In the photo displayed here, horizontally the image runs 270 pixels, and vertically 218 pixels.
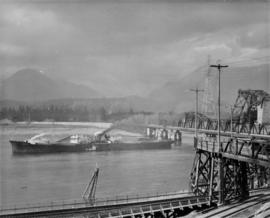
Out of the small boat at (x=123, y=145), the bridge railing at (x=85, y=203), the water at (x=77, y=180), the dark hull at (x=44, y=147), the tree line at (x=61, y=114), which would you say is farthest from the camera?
the small boat at (x=123, y=145)

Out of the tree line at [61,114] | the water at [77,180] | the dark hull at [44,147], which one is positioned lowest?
the water at [77,180]

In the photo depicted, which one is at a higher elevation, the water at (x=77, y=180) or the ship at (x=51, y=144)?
the ship at (x=51, y=144)

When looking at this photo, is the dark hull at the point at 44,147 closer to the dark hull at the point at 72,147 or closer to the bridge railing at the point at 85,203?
the dark hull at the point at 72,147

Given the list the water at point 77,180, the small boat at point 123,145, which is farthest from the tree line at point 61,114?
the small boat at point 123,145

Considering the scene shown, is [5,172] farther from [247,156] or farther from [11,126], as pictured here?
[247,156]

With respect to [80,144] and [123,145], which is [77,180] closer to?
[80,144]

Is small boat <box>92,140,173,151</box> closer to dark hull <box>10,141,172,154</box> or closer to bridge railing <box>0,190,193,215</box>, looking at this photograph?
dark hull <box>10,141,172,154</box>

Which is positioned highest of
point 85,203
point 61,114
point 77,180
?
point 61,114

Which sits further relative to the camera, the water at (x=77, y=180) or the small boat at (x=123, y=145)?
the small boat at (x=123, y=145)

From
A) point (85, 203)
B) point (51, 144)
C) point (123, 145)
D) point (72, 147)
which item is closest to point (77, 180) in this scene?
point (85, 203)
